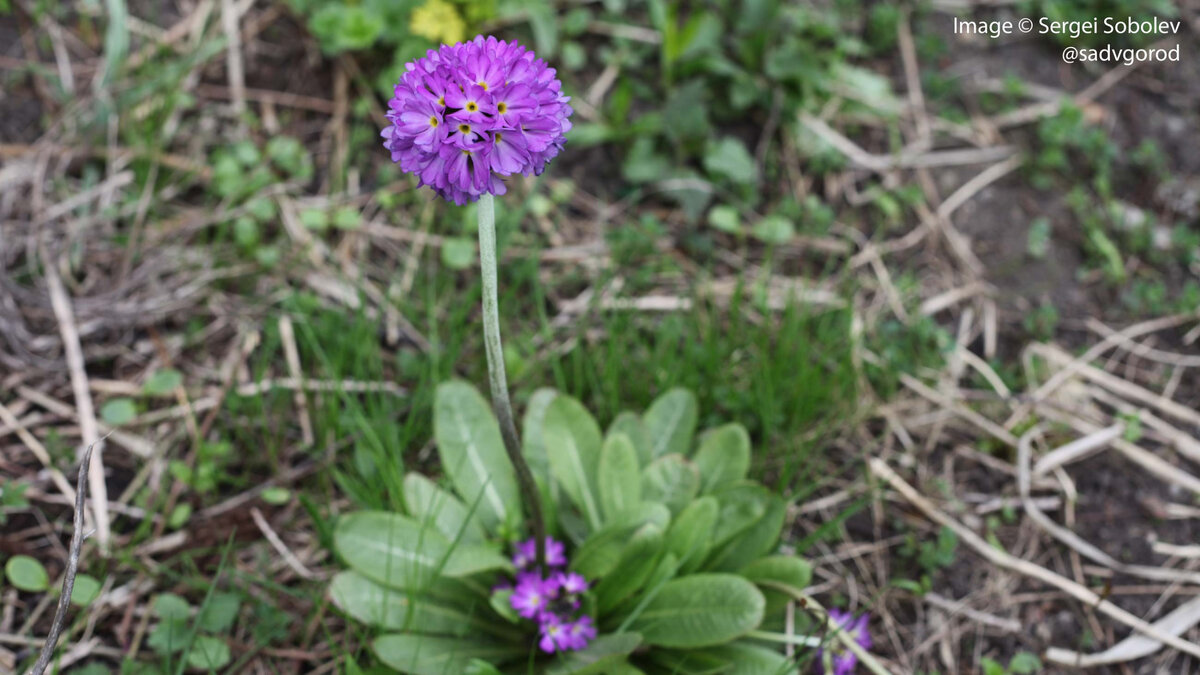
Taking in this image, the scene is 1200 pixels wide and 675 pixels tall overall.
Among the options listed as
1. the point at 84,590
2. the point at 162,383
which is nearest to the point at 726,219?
the point at 162,383

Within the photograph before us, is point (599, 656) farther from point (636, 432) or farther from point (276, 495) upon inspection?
point (276, 495)

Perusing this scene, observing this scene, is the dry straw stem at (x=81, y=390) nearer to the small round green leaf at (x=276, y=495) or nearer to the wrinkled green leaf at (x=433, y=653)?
the small round green leaf at (x=276, y=495)

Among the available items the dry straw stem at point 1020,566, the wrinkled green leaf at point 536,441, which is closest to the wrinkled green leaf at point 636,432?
the wrinkled green leaf at point 536,441

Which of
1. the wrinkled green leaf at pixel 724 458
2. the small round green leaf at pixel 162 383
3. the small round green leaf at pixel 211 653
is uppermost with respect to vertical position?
the small round green leaf at pixel 162 383

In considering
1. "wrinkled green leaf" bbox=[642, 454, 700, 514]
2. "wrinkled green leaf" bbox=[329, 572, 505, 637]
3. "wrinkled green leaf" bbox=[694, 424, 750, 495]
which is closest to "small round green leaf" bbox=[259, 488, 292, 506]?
"wrinkled green leaf" bbox=[329, 572, 505, 637]

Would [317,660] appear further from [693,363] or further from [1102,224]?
[1102,224]
